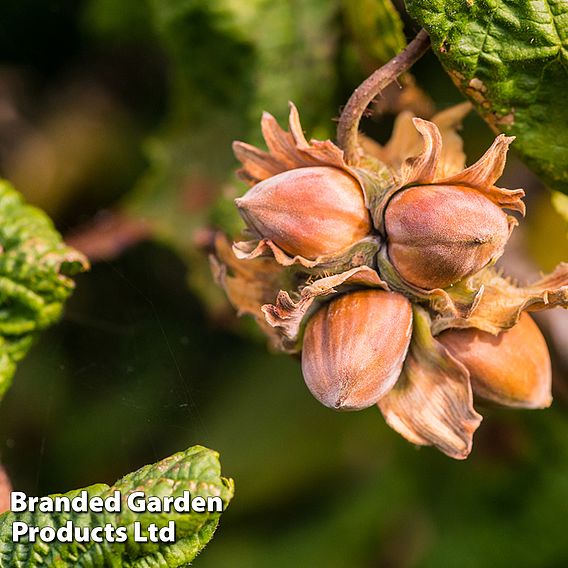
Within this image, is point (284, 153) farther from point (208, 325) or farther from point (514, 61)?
point (208, 325)

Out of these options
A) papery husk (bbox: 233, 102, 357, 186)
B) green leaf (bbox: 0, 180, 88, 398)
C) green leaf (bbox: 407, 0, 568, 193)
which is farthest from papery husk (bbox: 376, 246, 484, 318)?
green leaf (bbox: 0, 180, 88, 398)

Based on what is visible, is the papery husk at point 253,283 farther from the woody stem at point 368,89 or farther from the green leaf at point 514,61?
the green leaf at point 514,61

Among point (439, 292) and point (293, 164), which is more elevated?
point (293, 164)

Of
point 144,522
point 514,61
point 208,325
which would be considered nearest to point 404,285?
point 514,61

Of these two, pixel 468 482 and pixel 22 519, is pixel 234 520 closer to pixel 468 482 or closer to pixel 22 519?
pixel 468 482

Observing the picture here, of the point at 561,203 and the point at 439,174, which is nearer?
the point at 439,174

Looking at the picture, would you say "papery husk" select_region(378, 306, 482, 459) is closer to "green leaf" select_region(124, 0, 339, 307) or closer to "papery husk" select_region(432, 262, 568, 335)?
"papery husk" select_region(432, 262, 568, 335)

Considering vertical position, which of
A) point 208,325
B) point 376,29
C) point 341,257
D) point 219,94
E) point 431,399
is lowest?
point 208,325
